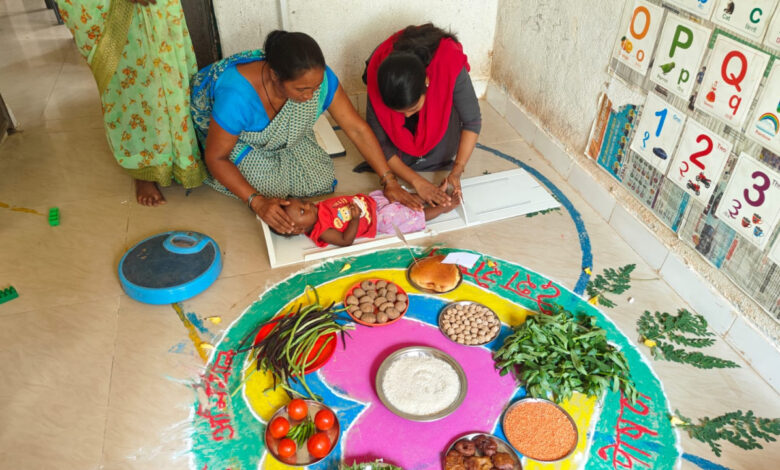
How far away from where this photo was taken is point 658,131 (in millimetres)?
2574

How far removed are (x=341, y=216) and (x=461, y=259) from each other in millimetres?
624

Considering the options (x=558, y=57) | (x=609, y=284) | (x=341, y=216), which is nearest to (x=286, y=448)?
(x=341, y=216)

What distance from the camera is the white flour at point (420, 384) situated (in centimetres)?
205

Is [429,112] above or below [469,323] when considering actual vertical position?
above

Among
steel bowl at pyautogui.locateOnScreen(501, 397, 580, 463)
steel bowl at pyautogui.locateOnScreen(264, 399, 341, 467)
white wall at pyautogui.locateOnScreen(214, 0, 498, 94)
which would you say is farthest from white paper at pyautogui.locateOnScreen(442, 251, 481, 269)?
white wall at pyautogui.locateOnScreen(214, 0, 498, 94)

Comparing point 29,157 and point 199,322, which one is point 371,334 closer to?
point 199,322

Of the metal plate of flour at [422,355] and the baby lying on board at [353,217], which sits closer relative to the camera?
the metal plate of flour at [422,355]

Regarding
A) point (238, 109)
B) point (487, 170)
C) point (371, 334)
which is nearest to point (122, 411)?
point (371, 334)

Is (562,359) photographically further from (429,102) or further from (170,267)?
(170,267)

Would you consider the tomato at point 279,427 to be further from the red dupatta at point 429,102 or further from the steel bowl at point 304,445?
the red dupatta at point 429,102

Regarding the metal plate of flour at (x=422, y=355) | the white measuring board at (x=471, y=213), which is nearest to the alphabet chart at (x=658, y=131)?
the white measuring board at (x=471, y=213)

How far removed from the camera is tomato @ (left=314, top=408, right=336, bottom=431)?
194 cm

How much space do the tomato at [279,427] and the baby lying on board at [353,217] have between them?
3.31ft

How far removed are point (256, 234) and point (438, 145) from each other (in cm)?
117
